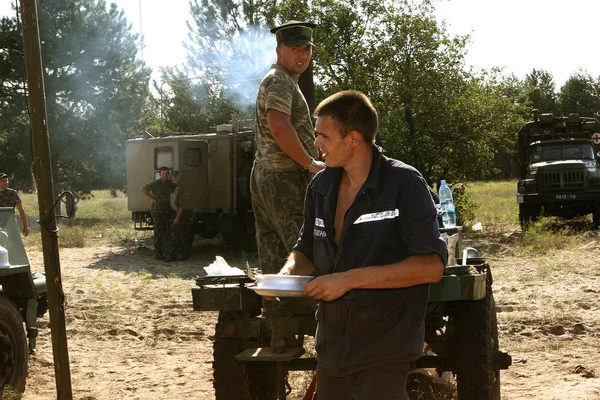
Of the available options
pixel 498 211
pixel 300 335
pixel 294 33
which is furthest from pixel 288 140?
pixel 498 211

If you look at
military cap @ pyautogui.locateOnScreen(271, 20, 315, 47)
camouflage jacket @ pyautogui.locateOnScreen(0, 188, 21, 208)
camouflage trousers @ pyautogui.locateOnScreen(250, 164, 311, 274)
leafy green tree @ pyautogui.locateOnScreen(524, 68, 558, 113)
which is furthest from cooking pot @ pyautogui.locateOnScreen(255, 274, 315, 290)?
leafy green tree @ pyautogui.locateOnScreen(524, 68, 558, 113)

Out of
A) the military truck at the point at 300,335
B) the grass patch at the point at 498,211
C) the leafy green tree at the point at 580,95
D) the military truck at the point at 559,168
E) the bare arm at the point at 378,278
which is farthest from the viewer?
the leafy green tree at the point at 580,95

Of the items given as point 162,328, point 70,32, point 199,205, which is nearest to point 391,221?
point 162,328

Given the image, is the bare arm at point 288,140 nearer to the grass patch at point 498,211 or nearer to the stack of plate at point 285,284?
the stack of plate at point 285,284

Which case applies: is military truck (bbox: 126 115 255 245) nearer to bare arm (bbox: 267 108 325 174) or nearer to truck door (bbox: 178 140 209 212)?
truck door (bbox: 178 140 209 212)

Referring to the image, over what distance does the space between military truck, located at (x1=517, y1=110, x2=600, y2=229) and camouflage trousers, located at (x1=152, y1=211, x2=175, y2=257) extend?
7.64 metres

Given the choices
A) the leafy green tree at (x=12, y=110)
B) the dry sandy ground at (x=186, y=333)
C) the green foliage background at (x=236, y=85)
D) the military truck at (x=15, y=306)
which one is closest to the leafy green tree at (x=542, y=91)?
the green foliage background at (x=236, y=85)

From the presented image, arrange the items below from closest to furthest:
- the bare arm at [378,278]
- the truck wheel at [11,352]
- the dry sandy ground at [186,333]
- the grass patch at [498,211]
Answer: the bare arm at [378,278] < the truck wheel at [11,352] < the dry sandy ground at [186,333] < the grass patch at [498,211]

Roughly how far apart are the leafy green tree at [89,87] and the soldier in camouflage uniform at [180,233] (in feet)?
62.1

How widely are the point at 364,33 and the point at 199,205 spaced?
602cm

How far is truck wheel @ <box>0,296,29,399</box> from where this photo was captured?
5.58m

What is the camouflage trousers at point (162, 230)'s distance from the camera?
16.7 m

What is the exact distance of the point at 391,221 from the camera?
3117 mm

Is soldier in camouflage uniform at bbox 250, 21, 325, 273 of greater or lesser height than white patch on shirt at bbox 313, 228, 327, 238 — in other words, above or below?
above
